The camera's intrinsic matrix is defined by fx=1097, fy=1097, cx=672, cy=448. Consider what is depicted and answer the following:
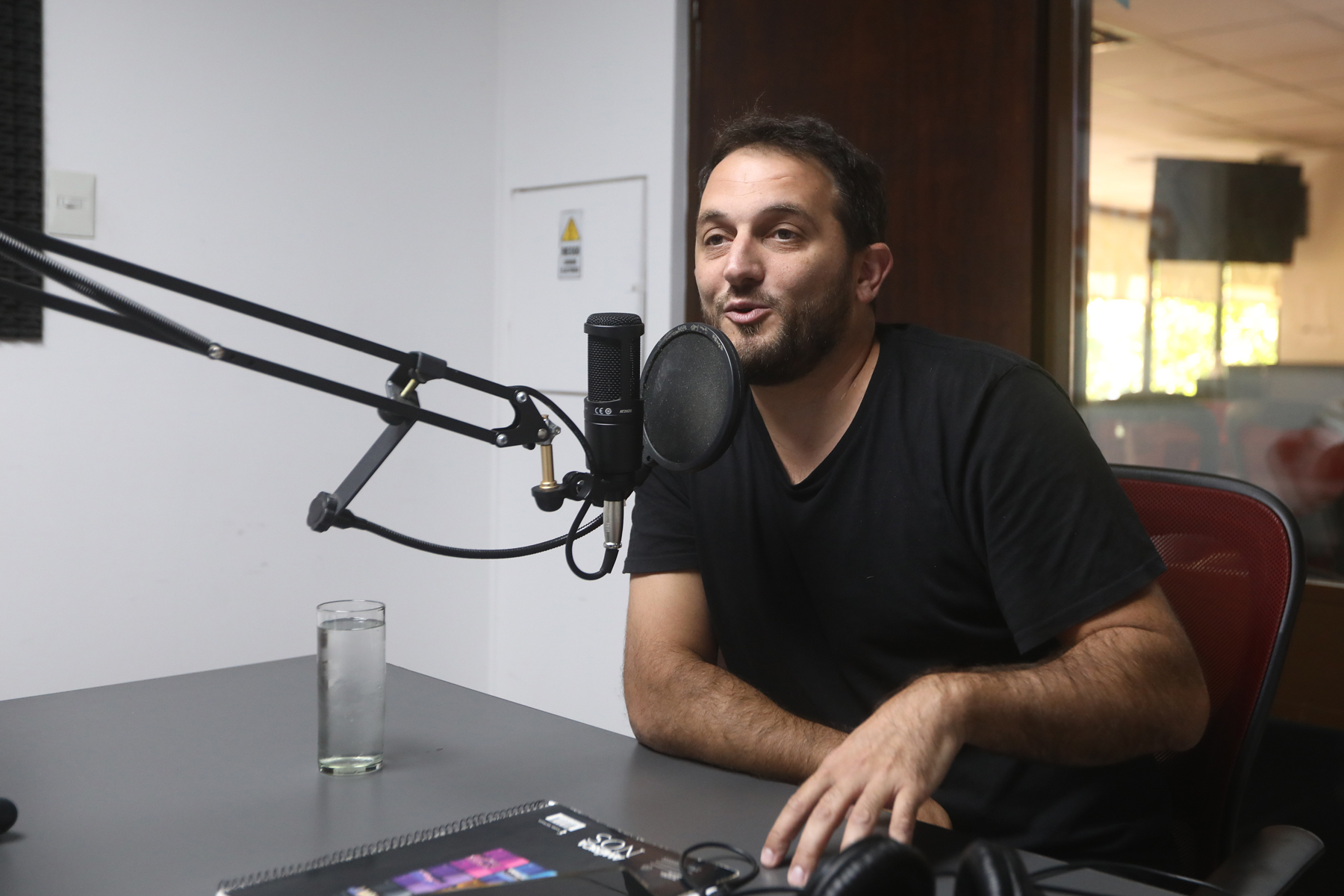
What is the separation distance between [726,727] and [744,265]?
615mm

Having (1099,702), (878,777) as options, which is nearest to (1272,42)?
(1099,702)

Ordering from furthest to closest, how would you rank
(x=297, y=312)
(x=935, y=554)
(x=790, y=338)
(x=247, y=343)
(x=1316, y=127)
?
(x=297, y=312), (x=247, y=343), (x=1316, y=127), (x=790, y=338), (x=935, y=554)

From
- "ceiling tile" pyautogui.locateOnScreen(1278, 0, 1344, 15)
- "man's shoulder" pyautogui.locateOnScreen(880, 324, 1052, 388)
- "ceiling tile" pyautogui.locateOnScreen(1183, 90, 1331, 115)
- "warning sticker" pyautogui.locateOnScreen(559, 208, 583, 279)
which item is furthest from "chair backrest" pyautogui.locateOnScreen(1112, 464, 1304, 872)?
"warning sticker" pyautogui.locateOnScreen(559, 208, 583, 279)

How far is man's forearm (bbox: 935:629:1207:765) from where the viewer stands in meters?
1.03

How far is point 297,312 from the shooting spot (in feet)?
8.80

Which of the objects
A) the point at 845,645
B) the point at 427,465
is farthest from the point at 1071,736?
the point at 427,465

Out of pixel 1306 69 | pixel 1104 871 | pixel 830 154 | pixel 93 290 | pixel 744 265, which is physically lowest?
pixel 1104 871

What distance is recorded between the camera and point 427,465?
2996 mm

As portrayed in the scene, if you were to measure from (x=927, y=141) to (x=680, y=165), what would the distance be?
0.68 m

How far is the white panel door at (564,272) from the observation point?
282cm

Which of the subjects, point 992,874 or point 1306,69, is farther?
point 1306,69

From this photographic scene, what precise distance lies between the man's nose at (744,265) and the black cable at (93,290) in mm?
832

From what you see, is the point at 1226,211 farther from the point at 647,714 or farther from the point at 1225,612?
the point at 647,714

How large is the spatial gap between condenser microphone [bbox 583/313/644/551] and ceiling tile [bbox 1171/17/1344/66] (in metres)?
1.54
